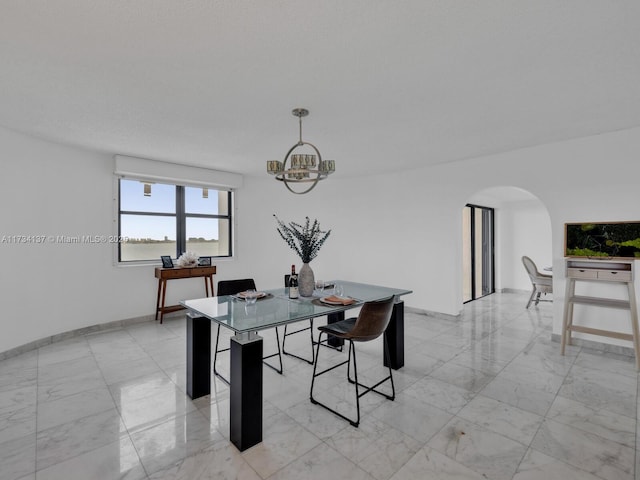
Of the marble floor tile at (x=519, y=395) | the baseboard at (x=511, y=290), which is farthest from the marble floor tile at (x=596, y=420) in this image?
the baseboard at (x=511, y=290)

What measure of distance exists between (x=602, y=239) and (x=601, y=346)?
123cm

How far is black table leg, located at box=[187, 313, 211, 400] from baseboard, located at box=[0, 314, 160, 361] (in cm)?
246

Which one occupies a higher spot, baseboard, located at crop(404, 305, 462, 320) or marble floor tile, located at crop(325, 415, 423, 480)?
baseboard, located at crop(404, 305, 462, 320)

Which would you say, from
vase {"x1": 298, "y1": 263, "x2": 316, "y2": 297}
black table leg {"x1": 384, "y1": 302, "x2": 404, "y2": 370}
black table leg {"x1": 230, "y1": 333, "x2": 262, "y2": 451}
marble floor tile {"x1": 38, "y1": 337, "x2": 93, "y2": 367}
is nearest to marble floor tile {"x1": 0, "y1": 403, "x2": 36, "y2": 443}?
marble floor tile {"x1": 38, "y1": 337, "x2": 93, "y2": 367}

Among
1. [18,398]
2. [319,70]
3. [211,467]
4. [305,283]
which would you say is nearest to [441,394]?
[305,283]

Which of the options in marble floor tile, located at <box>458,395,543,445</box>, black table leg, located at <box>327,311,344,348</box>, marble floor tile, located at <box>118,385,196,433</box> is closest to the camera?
marble floor tile, located at <box>458,395,543,445</box>

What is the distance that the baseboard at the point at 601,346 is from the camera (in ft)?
11.5

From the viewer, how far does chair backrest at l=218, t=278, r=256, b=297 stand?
3.24 meters

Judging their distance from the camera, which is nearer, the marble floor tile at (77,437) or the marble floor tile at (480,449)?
the marble floor tile at (480,449)

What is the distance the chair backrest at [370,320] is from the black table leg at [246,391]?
0.73 m

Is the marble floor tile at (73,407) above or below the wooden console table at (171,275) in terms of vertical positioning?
below

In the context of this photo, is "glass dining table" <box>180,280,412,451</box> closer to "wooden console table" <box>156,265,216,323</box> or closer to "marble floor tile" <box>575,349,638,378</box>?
"marble floor tile" <box>575,349,638,378</box>

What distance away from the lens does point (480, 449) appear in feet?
6.61

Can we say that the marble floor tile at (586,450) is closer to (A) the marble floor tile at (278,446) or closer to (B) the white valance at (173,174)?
(A) the marble floor tile at (278,446)
